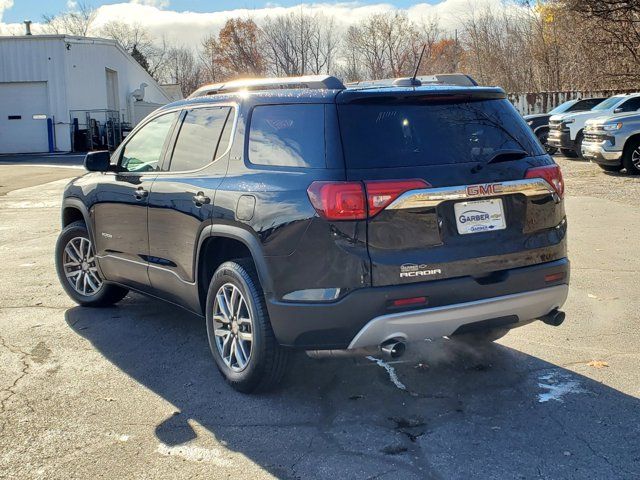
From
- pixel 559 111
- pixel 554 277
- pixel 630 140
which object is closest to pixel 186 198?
pixel 554 277

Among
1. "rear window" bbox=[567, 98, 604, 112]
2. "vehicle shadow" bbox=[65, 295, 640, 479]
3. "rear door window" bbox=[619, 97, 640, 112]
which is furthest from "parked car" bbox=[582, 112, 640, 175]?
"vehicle shadow" bbox=[65, 295, 640, 479]

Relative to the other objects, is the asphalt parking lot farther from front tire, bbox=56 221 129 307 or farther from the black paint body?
the black paint body

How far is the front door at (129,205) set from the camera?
17.3 ft

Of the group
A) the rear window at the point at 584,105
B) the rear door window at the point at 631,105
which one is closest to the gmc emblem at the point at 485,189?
the rear door window at the point at 631,105

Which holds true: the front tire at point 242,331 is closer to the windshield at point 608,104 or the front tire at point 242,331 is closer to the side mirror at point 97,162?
the side mirror at point 97,162

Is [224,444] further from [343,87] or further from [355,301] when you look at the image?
[343,87]

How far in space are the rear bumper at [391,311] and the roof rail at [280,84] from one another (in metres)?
1.24

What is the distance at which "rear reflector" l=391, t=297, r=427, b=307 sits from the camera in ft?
12.2

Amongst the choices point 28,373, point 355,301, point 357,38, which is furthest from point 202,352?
point 357,38

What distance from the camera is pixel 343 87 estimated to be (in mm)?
4059

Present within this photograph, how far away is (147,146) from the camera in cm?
555

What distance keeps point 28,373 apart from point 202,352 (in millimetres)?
1170

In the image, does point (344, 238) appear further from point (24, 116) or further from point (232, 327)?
point (24, 116)

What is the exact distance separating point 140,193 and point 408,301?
2.43 m
